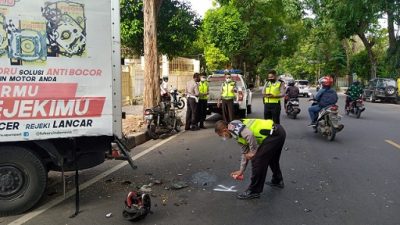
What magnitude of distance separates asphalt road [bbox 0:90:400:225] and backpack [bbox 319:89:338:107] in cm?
161

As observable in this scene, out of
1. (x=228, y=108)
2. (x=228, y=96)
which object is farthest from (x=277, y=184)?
(x=228, y=108)

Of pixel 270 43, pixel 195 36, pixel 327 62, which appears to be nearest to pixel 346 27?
pixel 270 43

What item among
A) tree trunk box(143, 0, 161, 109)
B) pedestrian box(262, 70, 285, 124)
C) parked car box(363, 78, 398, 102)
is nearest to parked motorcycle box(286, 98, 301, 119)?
tree trunk box(143, 0, 161, 109)

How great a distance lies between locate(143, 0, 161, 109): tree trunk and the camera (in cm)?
1477

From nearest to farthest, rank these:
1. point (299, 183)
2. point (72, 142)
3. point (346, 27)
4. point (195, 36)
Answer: point (72, 142)
point (299, 183)
point (195, 36)
point (346, 27)

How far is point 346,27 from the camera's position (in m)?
36.8

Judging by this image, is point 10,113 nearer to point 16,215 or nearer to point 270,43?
point 16,215

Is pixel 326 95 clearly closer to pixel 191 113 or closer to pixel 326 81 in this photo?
pixel 326 81

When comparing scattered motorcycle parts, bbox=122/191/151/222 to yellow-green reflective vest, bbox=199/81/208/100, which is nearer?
scattered motorcycle parts, bbox=122/191/151/222

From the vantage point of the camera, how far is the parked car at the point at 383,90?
30.3m

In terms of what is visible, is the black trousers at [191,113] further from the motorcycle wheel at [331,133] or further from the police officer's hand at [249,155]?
the police officer's hand at [249,155]

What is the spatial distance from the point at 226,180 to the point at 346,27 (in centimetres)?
3243

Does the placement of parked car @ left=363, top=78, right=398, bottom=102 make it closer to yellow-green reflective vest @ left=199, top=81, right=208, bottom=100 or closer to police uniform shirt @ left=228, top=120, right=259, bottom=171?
yellow-green reflective vest @ left=199, top=81, right=208, bottom=100

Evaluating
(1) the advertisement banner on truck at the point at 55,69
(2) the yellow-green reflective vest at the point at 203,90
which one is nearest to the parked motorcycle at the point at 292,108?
(2) the yellow-green reflective vest at the point at 203,90
